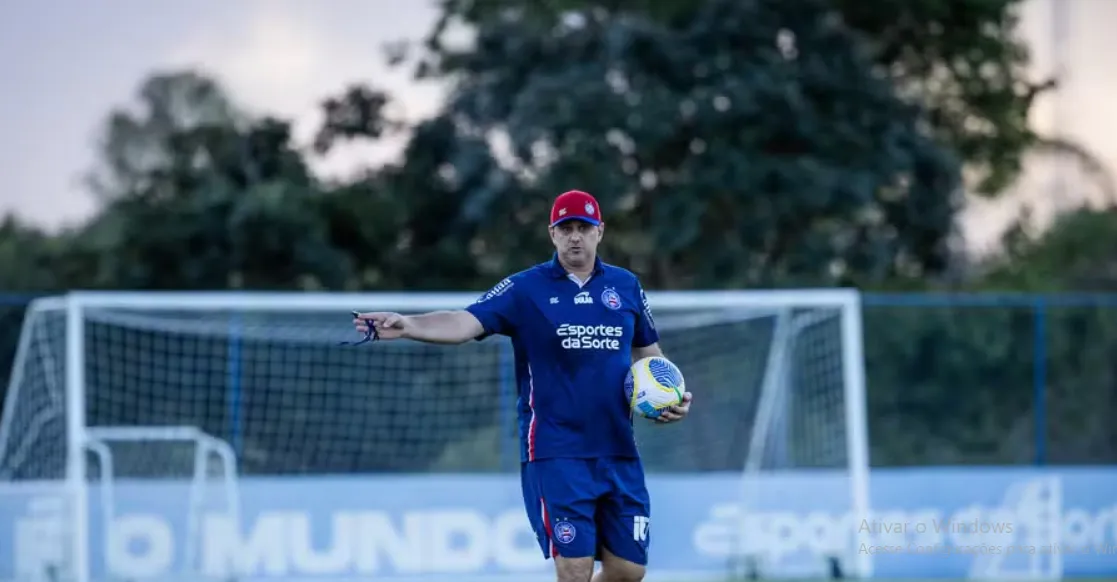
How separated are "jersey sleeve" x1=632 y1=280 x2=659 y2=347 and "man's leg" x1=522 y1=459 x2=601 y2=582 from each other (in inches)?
27.0

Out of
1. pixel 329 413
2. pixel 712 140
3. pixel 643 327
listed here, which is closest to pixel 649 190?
pixel 712 140

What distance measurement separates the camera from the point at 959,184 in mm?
24766

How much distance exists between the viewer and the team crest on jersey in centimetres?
730

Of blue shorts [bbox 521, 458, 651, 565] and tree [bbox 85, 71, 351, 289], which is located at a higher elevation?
tree [bbox 85, 71, 351, 289]

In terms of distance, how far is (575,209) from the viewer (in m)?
7.13

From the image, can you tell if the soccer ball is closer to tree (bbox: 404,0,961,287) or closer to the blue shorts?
the blue shorts

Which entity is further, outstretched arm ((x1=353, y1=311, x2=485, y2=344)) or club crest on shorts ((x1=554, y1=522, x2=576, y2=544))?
club crest on shorts ((x1=554, y1=522, x2=576, y2=544))

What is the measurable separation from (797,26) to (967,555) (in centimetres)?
1210

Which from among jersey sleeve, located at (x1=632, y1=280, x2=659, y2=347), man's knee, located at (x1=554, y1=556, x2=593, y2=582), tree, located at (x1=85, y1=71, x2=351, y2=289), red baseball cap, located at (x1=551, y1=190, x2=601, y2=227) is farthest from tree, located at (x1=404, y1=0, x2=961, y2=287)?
man's knee, located at (x1=554, y1=556, x2=593, y2=582)

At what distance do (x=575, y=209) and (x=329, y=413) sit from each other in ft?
33.0

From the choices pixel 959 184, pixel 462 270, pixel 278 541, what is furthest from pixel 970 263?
pixel 278 541

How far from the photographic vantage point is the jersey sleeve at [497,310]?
7.21 metres

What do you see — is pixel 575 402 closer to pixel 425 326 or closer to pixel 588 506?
pixel 588 506

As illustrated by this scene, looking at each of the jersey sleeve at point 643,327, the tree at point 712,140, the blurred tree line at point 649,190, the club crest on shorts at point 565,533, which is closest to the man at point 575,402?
the club crest on shorts at point 565,533
